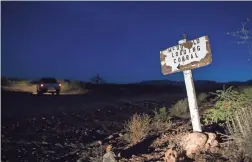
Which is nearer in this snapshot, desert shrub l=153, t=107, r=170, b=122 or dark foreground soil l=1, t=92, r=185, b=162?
dark foreground soil l=1, t=92, r=185, b=162

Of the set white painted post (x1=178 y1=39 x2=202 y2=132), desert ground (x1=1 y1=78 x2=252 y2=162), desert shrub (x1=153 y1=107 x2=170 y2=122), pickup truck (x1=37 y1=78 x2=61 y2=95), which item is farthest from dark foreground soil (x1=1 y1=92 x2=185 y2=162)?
pickup truck (x1=37 y1=78 x2=61 y2=95)

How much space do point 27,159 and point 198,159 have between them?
3901 millimetres

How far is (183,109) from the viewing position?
1439 centimetres

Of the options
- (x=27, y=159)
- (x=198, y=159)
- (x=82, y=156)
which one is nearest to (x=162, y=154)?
(x=198, y=159)

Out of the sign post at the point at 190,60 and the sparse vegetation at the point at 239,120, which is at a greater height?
the sign post at the point at 190,60

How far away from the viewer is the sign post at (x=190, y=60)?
676 cm

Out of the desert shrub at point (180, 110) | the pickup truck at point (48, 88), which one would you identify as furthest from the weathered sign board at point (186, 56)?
the pickup truck at point (48, 88)

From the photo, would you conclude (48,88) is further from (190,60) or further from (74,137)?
(190,60)

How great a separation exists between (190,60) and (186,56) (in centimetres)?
14

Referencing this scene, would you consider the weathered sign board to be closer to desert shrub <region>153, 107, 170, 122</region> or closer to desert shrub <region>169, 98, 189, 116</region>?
desert shrub <region>153, 107, 170, 122</region>

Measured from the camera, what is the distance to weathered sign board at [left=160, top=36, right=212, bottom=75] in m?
6.73

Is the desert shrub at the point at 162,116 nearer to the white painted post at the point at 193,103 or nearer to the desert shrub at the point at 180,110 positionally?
the desert shrub at the point at 180,110

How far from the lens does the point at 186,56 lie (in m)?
7.02

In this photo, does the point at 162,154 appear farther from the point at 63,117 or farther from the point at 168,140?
the point at 63,117
